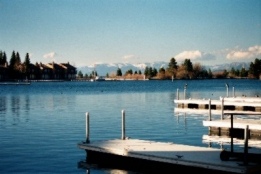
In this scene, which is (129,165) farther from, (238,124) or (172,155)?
(238,124)

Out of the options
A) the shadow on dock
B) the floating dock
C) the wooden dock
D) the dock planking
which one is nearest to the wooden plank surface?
the floating dock


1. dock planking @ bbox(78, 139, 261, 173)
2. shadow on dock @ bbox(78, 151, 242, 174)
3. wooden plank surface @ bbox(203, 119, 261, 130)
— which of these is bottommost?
shadow on dock @ bbox(78, 151, 242, 174)

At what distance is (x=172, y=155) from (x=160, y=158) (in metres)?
0.58

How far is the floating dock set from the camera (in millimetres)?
16433

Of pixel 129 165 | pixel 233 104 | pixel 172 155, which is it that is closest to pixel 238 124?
pixel 129 165

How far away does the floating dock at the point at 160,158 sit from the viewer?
1643 cm

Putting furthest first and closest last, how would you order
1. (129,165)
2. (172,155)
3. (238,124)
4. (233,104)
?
(233,104) < (238,124) < (129,165) < (172,155)

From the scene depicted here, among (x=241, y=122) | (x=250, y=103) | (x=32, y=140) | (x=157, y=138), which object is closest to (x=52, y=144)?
(x=32, y=140)

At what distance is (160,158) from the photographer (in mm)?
18172

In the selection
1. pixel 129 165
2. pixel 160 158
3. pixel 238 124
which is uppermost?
pixel 238 124

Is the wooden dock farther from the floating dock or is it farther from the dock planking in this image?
the floating dock

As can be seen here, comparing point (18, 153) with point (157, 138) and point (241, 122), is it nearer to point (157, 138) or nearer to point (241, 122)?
point (157, 138)

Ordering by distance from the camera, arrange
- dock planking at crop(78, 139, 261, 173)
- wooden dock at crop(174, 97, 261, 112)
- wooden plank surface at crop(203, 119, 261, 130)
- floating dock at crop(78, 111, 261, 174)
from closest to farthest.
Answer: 1. dock planking at crop(78, 139, 261, 173)
2. floating dock at crop(78, 111, 261, 174)
3. wooden plank surface at crop(203, 119, 261, 130)
4. wooden dock at crop(174, 97, 261, 112)

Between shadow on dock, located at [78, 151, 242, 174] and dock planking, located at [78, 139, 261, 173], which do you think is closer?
dock planking, located at [78, 139, 261, 173]
